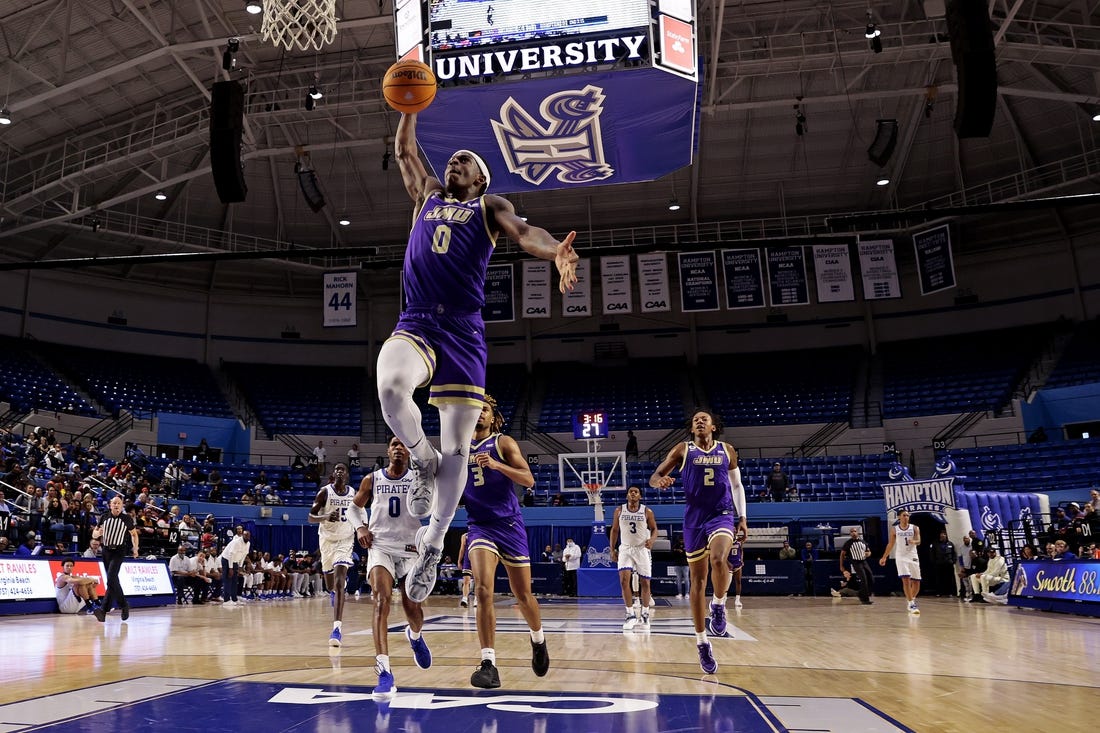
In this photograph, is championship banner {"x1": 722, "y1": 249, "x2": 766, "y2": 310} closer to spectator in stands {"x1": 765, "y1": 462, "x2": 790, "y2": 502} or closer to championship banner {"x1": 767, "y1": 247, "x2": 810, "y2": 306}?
championship banner {"x1": 767, "y1": 247, "x2": 810, "y2": 306}

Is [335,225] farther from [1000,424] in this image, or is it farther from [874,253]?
[1000,424]

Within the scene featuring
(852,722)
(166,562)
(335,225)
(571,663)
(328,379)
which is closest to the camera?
(852,722)

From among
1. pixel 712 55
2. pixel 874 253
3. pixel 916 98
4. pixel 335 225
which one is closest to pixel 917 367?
pixel 874 253

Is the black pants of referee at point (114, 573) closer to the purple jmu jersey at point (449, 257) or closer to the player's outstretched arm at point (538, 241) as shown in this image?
the purple jmu jersey at point (449, 257)

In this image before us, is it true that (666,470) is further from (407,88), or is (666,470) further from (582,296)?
(582,296)

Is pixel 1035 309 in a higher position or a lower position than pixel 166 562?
higher

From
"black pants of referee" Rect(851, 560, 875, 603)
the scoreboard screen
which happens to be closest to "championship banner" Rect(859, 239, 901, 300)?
"black pants of referee" Rect(851, 560, 875, 603)

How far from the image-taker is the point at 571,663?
311 inches

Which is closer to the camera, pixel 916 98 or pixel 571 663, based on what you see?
pixel 571 663

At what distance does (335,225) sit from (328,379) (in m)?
7.63

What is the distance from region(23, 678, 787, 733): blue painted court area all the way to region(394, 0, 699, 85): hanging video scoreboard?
720 cm

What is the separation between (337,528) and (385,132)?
19.3 m

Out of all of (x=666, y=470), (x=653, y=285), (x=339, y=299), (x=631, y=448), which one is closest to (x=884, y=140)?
(x=653, y=285)

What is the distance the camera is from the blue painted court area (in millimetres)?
4719
